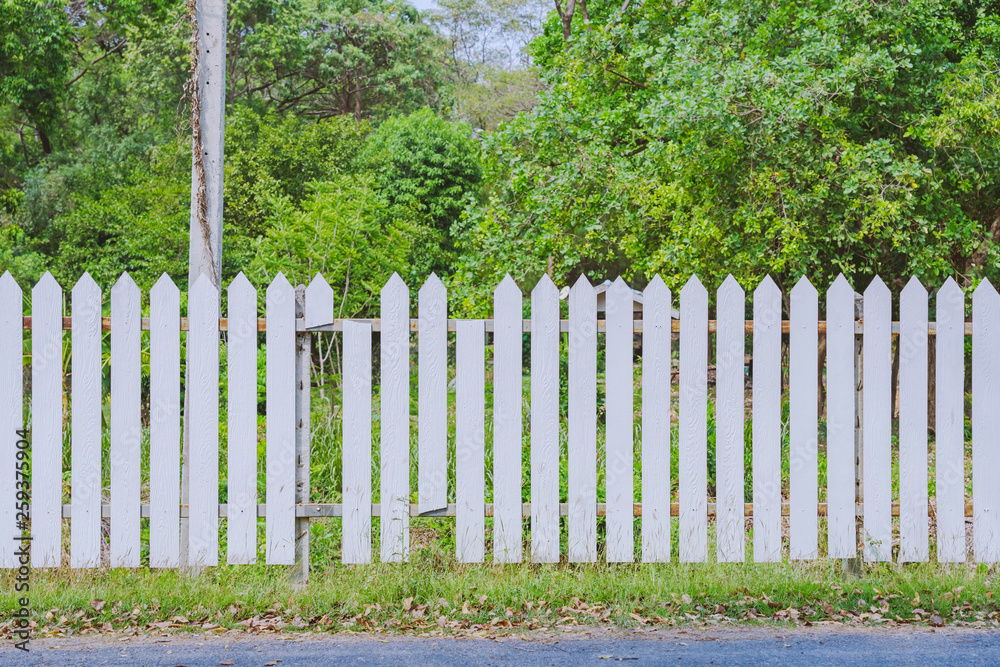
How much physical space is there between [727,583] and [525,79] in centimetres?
2134

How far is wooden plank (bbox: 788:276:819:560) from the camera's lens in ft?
12.9

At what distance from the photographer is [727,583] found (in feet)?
12.4

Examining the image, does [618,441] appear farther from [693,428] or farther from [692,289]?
[692,289]

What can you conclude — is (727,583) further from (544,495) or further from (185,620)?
(185,620)

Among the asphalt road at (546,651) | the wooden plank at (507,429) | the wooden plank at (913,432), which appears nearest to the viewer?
the asphalt road at (546,651)

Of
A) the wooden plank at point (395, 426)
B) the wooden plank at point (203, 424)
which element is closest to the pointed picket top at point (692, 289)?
the wooden plank at point (395, 426)

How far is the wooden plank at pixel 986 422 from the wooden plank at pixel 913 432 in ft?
0.96

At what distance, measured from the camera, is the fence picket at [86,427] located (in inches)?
148

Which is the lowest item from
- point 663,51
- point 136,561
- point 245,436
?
point 136,561

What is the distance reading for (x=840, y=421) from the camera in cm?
397

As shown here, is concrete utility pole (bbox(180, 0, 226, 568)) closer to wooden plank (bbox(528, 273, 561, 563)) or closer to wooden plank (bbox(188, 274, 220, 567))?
wooden plank (bbox(188, 274, 220, 567))

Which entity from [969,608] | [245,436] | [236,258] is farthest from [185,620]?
[236,258]

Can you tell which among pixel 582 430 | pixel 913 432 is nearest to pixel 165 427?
pixel 582 430

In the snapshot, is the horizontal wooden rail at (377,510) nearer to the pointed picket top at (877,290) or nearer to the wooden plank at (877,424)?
the wooden plank at (877,424)
